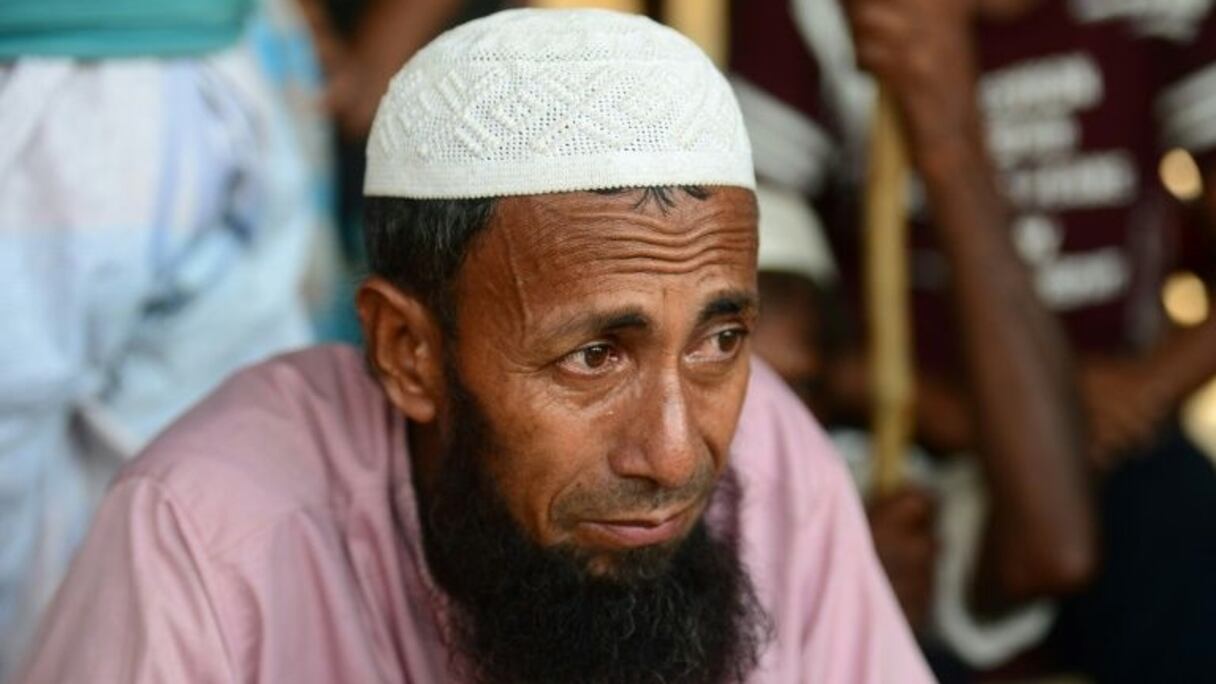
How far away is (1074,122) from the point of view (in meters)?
3.66

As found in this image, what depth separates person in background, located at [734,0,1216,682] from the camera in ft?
11.4

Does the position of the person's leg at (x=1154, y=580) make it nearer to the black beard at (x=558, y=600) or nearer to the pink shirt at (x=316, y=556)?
the pink shirt at (x=316, y=556)

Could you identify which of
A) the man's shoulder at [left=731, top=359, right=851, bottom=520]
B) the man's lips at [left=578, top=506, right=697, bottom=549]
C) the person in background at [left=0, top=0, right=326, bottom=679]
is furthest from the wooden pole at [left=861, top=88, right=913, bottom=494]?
the man's lips at [left=578, top=506, right=697, bottom=549]

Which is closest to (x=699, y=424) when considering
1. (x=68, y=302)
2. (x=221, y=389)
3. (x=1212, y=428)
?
(x=221, y=389)

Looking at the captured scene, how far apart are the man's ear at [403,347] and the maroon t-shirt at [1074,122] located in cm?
140

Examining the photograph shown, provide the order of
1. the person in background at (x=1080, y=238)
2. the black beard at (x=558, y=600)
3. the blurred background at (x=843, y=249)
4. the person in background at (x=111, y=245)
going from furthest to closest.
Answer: the person in background at (x=1080, y=238)
the blurred background at (x=843, y=249)
the person in background at (x=111, y=245)
the black beard at (x=558, y=600)

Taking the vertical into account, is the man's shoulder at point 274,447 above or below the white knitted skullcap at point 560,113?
below

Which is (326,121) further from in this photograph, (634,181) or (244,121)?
(634,181)

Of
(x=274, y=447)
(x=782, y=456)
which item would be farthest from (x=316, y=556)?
(x=782, y=456)

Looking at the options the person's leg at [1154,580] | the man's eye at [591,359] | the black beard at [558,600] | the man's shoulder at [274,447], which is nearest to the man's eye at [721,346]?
the man's eye at [591,359]

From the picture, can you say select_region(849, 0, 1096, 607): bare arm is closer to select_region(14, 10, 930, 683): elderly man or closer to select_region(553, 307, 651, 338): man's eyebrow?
select_region(14, 10, 930, 683): elderly man

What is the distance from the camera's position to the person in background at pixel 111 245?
2.92 meters

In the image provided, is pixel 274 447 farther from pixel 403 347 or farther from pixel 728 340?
pixel 728 340

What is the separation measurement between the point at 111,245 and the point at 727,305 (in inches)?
47.8
